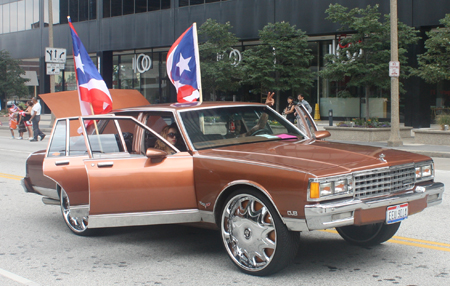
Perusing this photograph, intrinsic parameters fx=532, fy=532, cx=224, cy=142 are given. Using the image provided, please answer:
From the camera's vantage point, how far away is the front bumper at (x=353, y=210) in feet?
14.5

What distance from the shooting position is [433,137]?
1892 centimetres

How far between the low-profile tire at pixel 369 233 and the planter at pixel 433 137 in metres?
14.0

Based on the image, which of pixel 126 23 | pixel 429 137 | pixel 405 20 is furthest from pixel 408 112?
pixel 126 23

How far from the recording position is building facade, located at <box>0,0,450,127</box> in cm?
2709

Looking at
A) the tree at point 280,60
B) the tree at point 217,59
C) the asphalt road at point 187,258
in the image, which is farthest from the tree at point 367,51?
the asphalt road at point 187,258

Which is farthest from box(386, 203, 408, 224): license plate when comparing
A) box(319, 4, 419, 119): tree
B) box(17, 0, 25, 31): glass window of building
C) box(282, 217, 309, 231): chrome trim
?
box(17, 0, 25, 31): glass window of building

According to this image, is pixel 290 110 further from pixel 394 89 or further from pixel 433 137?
pixel 433 137

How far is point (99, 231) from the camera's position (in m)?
6.78

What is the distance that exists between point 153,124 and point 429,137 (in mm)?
14985

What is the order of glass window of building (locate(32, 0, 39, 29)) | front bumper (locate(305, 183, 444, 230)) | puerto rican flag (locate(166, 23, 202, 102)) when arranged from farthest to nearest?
glass window of building (locate(32, 0, 39, 29)), puerto rican flag (locate(166, 23, 202, 102)), front bumper (locate(305, 183, 444, 230))

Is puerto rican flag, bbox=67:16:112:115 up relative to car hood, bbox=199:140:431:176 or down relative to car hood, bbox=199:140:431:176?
up

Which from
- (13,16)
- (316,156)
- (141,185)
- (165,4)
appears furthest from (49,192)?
(13,16)

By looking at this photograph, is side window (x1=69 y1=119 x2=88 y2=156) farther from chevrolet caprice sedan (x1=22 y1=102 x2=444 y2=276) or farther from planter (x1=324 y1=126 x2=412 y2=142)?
planter (x1=324 y1=126 x2=412 y2=142)

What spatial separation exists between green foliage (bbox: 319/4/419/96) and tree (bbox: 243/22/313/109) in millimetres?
4598
